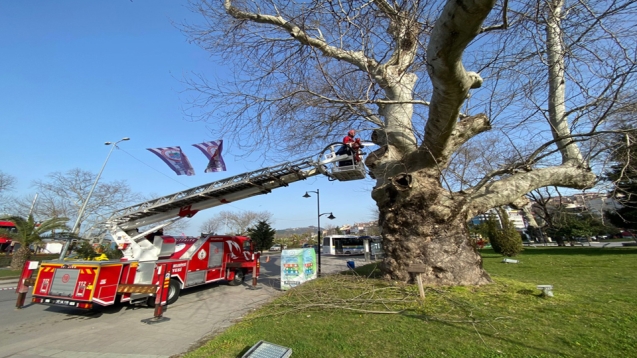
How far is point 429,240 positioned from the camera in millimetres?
7195

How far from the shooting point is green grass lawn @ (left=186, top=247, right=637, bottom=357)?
11.4ft

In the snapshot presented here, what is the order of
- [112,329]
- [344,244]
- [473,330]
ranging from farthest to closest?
[344,244] → [112,329] → [473,330]

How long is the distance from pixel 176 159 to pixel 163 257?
387cm

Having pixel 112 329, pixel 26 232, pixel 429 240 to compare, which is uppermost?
pixel 26 232

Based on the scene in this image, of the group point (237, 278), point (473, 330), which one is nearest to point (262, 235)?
point (237, 278)

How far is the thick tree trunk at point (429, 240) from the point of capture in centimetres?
690

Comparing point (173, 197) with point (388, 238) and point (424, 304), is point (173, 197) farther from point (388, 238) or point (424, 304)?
point (424, 304)

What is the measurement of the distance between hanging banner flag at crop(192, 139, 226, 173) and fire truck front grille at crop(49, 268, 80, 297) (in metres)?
5.26

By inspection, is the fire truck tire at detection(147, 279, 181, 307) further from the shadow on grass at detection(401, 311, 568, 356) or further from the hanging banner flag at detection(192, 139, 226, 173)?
the shadow on grass at detection(401, 311, 568, 356)

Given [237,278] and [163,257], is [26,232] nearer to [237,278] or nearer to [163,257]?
[163,257]

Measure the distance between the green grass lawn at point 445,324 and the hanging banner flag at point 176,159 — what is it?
7.71m

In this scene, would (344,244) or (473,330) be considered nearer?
(473,330)

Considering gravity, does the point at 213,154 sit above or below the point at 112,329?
above

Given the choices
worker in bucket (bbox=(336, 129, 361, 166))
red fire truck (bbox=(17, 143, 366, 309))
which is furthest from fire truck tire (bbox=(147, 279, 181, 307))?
worker in bucket (bbox=(336, 129, 361, 166))
